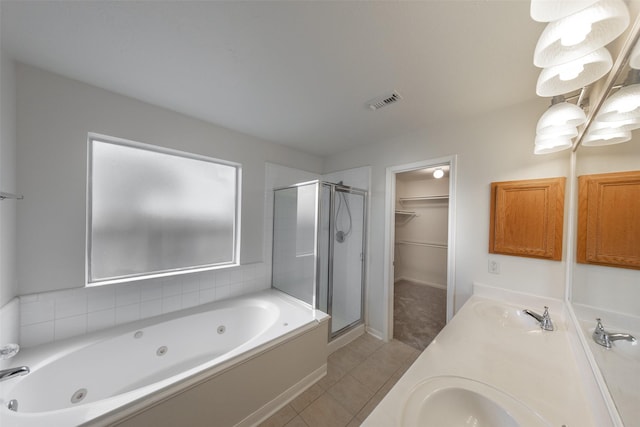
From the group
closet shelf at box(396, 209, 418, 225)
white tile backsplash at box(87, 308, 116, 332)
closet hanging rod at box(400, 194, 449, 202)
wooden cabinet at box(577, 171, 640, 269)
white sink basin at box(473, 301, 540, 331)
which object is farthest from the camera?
closet shelf at box(396, 209, 418, 225)

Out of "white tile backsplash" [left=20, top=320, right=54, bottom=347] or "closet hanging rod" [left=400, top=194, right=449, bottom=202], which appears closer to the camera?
"white tile backsplash" [left=20, top=320, right=54, bottom=347]

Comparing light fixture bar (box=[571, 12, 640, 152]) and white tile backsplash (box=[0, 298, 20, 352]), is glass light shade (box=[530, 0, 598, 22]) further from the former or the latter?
white tile backsplash (box=[0, 298, 20, 352])

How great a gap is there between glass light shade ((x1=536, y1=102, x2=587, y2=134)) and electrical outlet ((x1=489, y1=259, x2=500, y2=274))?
3.51 feet

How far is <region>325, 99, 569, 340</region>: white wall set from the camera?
4.97ft

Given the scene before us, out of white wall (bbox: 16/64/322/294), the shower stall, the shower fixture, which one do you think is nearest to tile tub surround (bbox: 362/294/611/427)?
the shower stall

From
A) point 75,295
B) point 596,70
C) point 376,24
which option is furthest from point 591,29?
point 75,295

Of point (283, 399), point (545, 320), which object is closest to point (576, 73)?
point (545, 320)

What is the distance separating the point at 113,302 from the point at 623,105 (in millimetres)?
3191

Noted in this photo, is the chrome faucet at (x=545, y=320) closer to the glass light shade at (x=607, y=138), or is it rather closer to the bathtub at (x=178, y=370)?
the glass light shade at (x=607, y=138)

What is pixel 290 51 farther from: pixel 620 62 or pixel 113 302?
pixel 113 302

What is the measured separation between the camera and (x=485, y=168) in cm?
177

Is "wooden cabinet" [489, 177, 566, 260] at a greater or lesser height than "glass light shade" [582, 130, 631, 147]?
lesser

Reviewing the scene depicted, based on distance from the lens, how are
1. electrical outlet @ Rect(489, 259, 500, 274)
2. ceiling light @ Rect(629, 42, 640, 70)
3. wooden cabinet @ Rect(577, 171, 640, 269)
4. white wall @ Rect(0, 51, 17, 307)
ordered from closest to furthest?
ceiling light @ Rect(629, 42, 640, 70) → wooden cabinet @ Rect(577, 171, 640, 269) → white wall @ Rect(0, 51, 17, 307) → electrical outlet @ Rect(489, 259, 500, 274)

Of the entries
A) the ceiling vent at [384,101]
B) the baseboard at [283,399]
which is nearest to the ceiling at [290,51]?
the ceiling vent at [384,101]
